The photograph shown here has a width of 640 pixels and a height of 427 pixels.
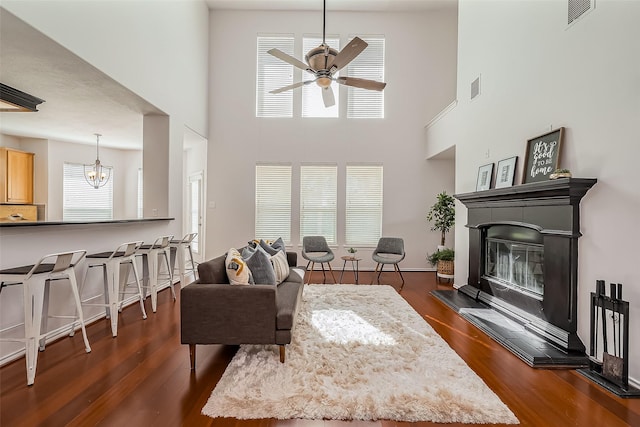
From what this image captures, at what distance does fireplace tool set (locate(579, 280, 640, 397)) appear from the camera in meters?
2.23

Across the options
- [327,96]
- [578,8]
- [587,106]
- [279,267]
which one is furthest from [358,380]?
[578,8]

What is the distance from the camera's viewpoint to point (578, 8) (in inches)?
112

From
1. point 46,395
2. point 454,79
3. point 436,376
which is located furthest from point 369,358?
point 454,79

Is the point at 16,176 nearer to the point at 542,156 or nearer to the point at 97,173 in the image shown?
the point at 97,173

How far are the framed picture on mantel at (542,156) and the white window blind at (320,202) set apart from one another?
3.93 metres

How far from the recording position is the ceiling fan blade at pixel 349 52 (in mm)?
3125

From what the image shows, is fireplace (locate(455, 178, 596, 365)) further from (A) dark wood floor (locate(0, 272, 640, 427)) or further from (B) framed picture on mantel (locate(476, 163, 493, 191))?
(A) dark wood floor (locate(0, 272, 640, 427))

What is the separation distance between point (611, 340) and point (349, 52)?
11.3 ft

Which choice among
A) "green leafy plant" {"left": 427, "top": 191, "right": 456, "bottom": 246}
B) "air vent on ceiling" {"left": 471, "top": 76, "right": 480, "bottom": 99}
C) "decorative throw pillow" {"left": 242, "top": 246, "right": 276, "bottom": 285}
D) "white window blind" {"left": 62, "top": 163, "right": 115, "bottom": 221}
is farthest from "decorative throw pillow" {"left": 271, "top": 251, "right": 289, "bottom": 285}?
"white window blind" {"left": 62, "top": 163, "right": 115, "bottom": 221}

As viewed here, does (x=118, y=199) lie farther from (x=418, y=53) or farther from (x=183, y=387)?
(x=418, y=53)

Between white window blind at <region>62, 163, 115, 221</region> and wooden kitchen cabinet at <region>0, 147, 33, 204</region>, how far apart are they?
607 millimetres

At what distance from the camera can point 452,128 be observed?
5461mm

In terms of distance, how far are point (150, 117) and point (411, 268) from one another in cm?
569

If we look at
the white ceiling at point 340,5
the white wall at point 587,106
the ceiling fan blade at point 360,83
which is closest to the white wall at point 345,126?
the white ceiling at point 340,5
